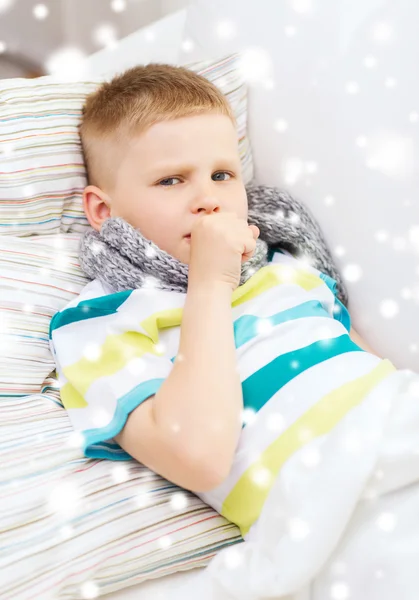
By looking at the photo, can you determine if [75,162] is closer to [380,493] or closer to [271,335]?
[271,335]

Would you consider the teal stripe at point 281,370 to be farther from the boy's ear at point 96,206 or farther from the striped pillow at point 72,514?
the boy's ear at point 96,206

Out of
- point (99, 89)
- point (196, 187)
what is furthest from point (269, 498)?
point (99, 89)

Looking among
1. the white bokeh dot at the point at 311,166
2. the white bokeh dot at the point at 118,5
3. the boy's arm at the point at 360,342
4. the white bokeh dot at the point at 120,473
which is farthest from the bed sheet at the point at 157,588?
the white bokeh dot at the point at 118,5

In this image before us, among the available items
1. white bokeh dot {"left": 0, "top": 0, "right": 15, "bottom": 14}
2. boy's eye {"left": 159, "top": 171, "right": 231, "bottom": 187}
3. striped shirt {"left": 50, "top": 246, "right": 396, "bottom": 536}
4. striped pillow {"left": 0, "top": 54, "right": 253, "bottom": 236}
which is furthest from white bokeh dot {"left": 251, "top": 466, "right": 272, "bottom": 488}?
white bokeh dot {"left": 0, "top": 0, "right": 15, "bottom": 14}

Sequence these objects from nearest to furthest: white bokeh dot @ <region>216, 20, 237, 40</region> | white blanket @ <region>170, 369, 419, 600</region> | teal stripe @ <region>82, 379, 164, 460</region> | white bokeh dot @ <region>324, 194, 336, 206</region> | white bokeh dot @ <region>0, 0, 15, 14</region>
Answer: white blanket @ <region>170, 369, 419, 600</region>, teal stripe @ <region>82, 379, 164, 460</region>, white bokeh dot @ <region>324, 194, 336, 206</region>, white bokeh dot @ <region>216, 20, 237, 40</region>, white bokeh dot @ <region>0, 0, 15, 14</region>

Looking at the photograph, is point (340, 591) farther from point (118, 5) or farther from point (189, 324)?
point (118, 5)

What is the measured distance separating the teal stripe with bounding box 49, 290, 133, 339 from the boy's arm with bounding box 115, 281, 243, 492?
0.13 meters

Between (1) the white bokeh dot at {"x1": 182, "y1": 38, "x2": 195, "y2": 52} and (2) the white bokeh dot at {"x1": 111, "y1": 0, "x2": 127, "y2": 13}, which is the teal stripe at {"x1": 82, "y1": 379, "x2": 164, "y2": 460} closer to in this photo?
(1) the white bokeh dot at {"x1": 182, "y1": 38, "x2": 195, "y2": 52}

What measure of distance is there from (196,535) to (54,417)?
0.86ft

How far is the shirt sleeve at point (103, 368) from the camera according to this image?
0.82 meters

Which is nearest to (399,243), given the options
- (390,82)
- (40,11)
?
(390,82)

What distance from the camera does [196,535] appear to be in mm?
805

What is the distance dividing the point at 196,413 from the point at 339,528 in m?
0.20

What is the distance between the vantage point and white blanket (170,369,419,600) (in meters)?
0.70
